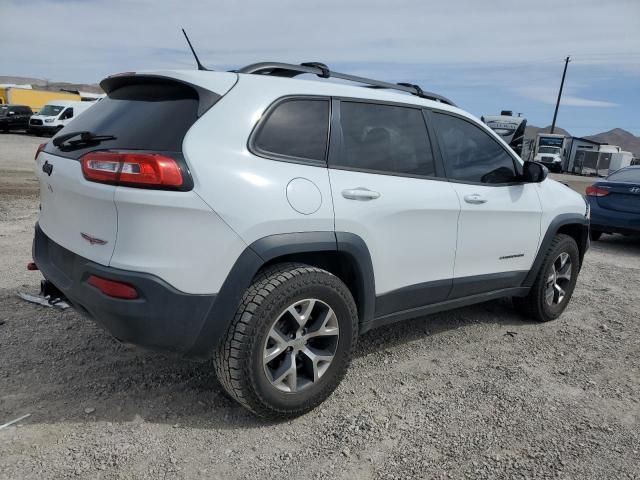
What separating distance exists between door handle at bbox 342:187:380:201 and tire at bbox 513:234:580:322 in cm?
214

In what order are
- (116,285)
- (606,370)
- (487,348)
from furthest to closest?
(487,348) → (606,370) → (116,285)

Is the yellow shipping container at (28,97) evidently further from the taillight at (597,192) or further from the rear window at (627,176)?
the rear window at (627,176)

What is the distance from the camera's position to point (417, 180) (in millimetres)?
3443

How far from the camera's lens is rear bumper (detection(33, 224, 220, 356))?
2.47 m

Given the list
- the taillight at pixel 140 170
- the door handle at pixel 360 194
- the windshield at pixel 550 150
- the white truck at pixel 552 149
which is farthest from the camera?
the windshield at pixel 550 150

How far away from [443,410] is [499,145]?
6.86ft

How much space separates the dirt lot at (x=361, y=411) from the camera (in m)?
2.60

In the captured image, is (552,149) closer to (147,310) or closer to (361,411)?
(361,411)

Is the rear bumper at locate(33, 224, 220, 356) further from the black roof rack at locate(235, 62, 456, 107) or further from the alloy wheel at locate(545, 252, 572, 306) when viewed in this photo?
the alloy wheel at locate(545, 252, 572, 306)

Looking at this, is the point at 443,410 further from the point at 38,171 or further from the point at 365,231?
the point at 38,171

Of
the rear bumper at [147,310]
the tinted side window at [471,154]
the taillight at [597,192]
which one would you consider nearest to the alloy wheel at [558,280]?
the tinted side window at [471,154]

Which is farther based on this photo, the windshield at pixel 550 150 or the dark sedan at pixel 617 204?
the windshield at pixel 550 150

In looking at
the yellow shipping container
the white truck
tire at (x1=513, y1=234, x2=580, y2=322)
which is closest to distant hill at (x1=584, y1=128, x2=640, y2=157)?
the white truck

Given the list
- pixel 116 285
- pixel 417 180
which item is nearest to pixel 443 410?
pixel 417 180
